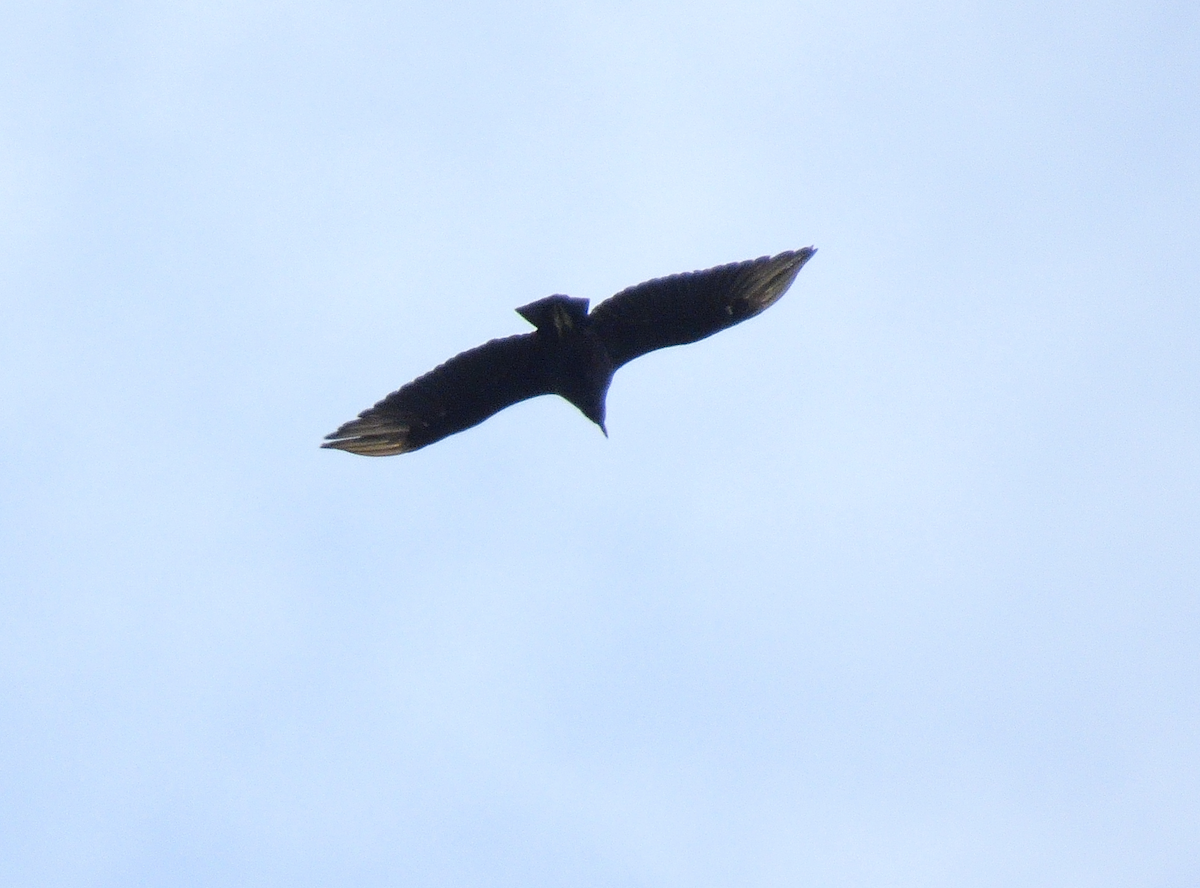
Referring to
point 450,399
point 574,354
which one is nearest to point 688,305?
point 574,354

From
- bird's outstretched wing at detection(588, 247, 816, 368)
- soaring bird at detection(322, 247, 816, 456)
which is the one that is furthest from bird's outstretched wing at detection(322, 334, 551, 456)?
bird's outstretched wing at detection(588, 247, 816, 368)

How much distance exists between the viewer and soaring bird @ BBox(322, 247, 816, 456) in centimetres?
1228

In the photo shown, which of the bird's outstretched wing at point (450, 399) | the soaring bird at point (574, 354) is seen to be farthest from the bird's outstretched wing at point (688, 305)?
the bird's outstretched wing at point (450, 399)

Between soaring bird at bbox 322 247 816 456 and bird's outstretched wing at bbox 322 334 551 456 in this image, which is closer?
soaring bird at bbox 322 247 816 456

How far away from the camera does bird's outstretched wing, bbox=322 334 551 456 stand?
12.4 m

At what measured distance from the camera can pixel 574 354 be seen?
482 inches

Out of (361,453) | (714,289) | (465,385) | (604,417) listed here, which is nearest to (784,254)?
(714,289)

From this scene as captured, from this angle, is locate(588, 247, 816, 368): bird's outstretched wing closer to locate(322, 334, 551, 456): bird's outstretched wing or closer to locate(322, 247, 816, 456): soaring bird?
locate(322, 247, 816, 456): soaring bird

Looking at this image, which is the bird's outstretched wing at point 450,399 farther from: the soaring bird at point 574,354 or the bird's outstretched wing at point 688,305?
the bird's outstretched wing at point 688,305

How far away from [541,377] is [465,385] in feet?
2.05

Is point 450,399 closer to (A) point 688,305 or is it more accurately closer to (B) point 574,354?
(B) point 574,354

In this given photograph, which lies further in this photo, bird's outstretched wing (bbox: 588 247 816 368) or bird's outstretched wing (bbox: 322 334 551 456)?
bird's outstretched wing (bbox: 322 334 551 456)

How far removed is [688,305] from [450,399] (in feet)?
6.87

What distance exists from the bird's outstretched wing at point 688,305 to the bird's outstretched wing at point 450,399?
688mm
